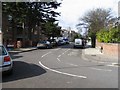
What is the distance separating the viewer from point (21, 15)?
41594 mm

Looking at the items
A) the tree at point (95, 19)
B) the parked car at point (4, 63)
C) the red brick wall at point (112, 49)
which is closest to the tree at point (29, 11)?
the tree at point (95, 19)

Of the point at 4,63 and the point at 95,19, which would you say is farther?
the point at 95,19

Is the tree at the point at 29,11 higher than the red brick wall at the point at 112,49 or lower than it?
higher

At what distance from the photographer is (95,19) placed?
5597 centimetres

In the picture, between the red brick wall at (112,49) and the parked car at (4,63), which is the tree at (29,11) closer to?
the red brick wall at (112,49)

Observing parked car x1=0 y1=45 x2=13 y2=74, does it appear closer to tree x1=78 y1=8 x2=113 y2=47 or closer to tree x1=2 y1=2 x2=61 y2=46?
tree x1=2 y1=2 x2=61 y2=46

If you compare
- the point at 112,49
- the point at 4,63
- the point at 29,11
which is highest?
the point at 29,11

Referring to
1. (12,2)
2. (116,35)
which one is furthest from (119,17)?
(12,2)

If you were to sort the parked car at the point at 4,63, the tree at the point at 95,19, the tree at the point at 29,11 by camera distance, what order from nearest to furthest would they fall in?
the parked car at the point at 4,63 < the tree at the point at 29,11 < the tree at the point at 95,19

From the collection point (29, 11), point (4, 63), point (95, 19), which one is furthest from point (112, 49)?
point (95, 19)

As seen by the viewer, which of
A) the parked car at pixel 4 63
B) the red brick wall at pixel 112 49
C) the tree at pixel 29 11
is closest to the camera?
the parked car at pixel 4 63

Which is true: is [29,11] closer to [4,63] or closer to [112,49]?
[112,49]

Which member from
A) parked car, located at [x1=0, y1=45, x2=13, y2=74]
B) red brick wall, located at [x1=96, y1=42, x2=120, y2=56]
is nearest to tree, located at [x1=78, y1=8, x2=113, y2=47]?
red brick wall, located at [x1=96, y1=42, x2=120, y2=56]

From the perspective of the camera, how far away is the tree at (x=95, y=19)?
5293 centimetres
